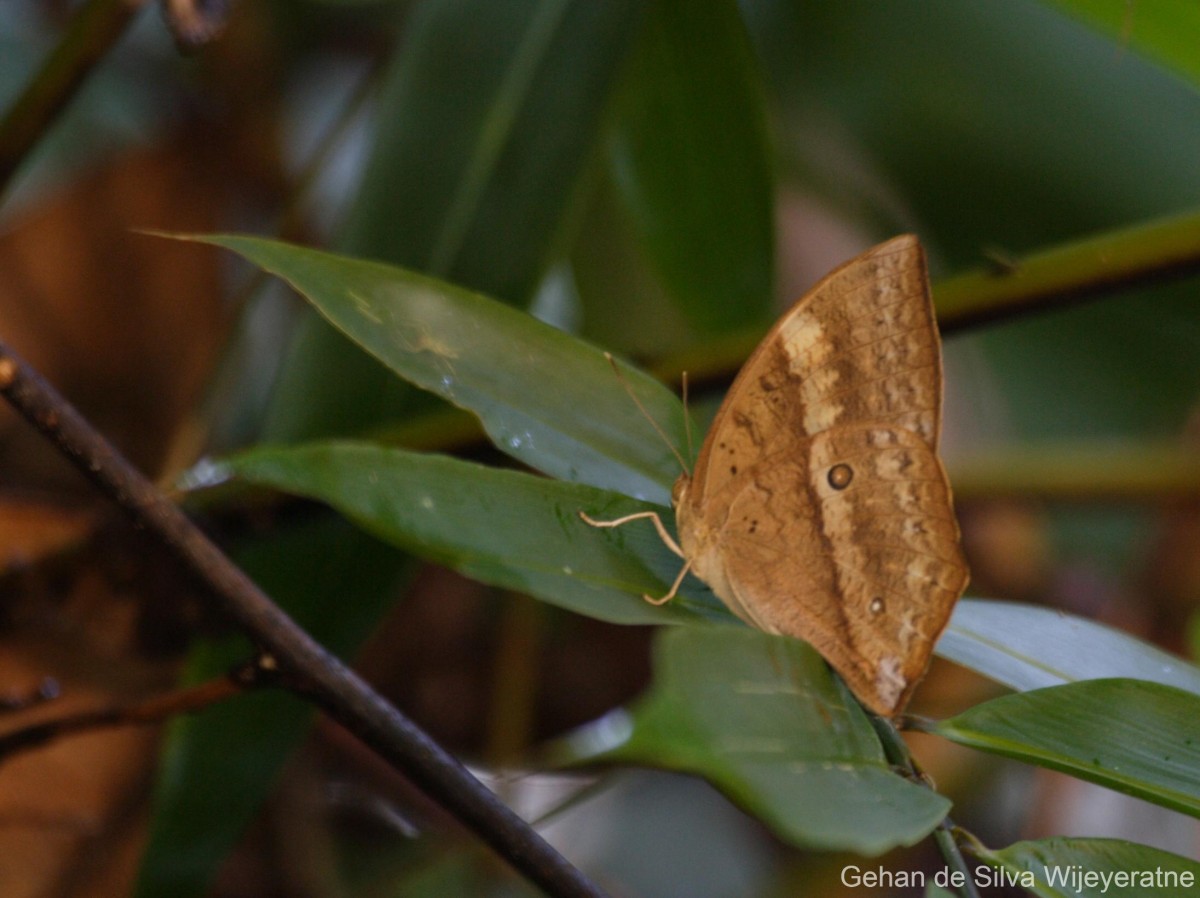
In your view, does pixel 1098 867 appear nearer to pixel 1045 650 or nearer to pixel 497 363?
pixel 1045 650

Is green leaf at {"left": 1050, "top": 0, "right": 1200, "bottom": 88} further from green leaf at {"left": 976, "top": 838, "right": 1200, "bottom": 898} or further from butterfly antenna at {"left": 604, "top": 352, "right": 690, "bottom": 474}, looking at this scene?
green leaf at {"left": 976, "top": 838, "right": 1200, "bottom": 898}

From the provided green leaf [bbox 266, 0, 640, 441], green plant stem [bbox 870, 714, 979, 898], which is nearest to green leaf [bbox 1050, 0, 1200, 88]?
green leaf [bbox 266, 0, 640, 441]

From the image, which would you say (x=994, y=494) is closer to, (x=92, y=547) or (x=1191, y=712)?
(x=1191, y=712)

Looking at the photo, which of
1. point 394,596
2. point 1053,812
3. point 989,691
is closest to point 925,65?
point 989,691

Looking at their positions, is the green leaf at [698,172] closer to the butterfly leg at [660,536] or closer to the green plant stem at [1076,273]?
the green plant stem at [1076,273]

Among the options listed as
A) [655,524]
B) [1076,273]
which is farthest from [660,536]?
[1076,273]

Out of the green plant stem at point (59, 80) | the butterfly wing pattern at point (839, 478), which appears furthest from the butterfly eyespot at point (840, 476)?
the green plant stem at point (59, 80)
